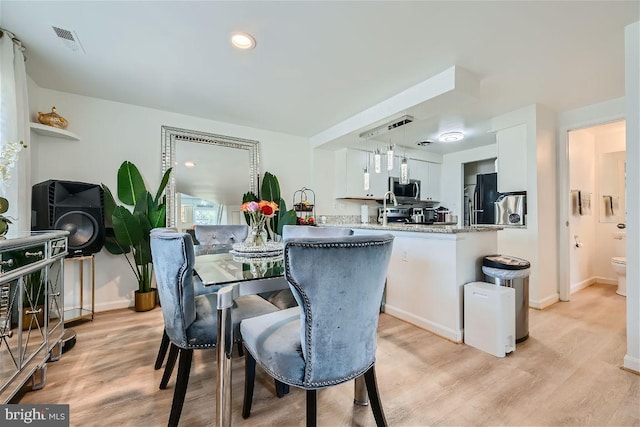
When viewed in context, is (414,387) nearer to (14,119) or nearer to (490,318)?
(490,318)

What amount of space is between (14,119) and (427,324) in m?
3.79

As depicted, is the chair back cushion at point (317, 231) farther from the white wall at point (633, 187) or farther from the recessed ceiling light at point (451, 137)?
the recessed ceiling light at point (451, 137)

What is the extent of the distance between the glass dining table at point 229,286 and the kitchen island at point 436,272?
1.20m

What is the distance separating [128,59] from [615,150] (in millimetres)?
6352

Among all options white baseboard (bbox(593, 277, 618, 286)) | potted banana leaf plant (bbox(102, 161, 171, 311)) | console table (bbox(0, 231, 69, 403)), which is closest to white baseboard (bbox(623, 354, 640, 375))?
white baseboard (bbox(593, 277, 618, 286))

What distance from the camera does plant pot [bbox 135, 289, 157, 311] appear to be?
9.53 feet

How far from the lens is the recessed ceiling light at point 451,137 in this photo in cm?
423

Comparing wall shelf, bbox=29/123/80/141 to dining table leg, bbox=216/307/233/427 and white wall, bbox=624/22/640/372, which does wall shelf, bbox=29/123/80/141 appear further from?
white wall, bbox=624/22/640/372

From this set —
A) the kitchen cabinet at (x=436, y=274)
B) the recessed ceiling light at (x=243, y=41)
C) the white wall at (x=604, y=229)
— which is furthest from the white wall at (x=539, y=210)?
the recessed ceiling light at (x=243, y=41)

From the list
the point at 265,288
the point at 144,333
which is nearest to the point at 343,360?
the point at 265,288

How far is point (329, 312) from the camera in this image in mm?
1002

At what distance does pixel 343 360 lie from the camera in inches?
41.9

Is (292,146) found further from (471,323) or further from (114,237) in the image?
(471,323)

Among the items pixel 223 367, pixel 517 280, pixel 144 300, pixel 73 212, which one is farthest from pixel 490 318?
pixel 73 212
